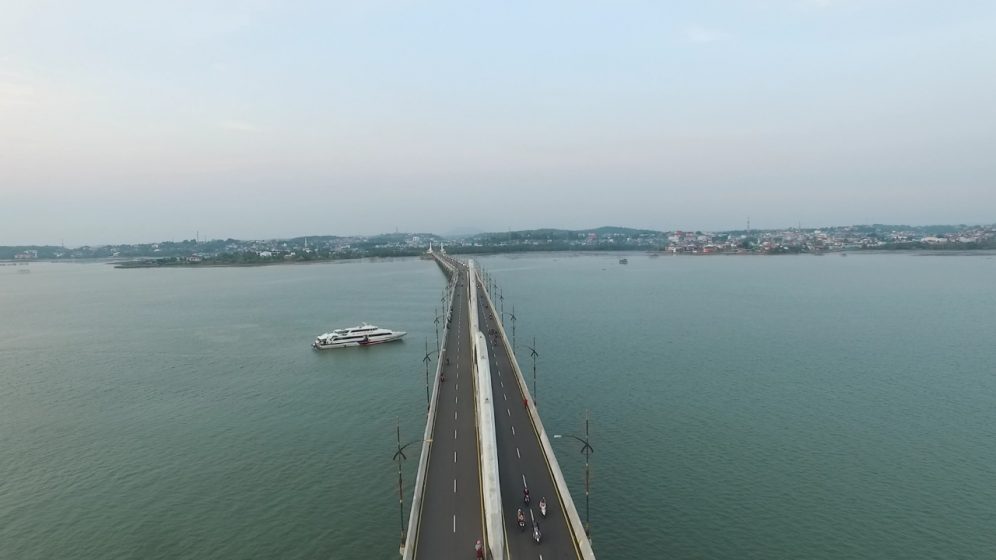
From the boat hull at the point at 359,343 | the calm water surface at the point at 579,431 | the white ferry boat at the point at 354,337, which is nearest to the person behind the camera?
the calm water surface at the point at 579,431

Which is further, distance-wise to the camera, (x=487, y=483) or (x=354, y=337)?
(x=354, y=337)

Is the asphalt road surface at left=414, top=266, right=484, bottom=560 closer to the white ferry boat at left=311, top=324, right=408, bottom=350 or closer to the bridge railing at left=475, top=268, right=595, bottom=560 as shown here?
the bridge railing at left=475, top=268, right=595, bottom=560

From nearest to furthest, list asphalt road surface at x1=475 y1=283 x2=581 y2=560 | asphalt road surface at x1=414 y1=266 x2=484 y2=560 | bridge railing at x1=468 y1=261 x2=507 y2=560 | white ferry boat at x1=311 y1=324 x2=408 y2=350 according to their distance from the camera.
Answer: bridge railing at x1=468 y1=261 x2=507 y2=560 < asphalt road surface at x1=475 y1=283 x2=581 y2=560 < asphalt road surface at x1=414 y1=266 x2=484 y2=560 < white ferry boat at x1=311 y1=324 x2=408 y2=350

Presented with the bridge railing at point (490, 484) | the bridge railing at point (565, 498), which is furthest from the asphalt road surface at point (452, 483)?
the bridge railing at point (565, 498)

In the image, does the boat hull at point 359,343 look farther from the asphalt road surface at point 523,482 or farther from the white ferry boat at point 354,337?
the asphalt road surface at point 523,482

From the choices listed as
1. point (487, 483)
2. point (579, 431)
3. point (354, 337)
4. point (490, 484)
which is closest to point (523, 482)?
A: point (487, 483)

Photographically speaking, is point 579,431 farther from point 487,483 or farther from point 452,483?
point 487,483

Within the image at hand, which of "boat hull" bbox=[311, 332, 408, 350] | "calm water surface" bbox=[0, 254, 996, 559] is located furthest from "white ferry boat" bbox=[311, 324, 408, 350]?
"calm water surface" bbox=[0, 254, 996, 559]
